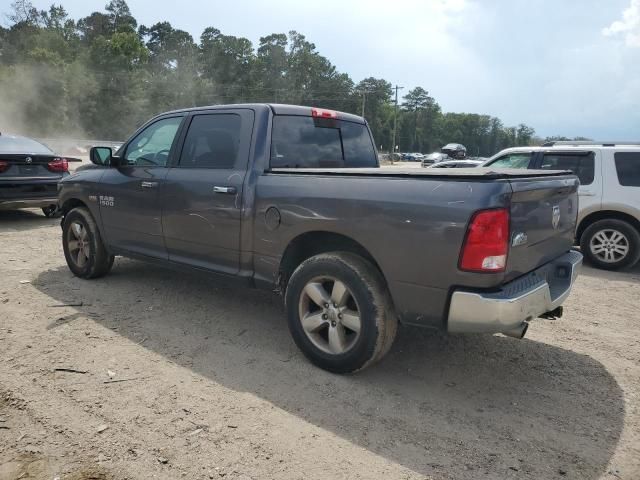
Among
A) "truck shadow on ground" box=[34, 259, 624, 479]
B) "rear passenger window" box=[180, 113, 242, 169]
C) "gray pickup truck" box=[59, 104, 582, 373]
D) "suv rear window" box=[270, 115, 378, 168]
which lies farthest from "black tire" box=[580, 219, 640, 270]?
"rear passenger window" box=[180, 113, 242, 169]

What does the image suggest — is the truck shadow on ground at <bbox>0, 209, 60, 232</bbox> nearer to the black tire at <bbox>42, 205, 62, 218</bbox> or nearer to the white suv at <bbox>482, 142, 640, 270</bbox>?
the black tire at <bbox>42, 205, 62, 218</bbox>

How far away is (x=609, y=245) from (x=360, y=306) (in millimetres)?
5583

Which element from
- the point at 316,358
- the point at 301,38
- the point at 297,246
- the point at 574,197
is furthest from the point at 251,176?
the point at 301,38

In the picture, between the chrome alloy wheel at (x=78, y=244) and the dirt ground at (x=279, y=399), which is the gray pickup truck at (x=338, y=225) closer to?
the dirt ground at (x=279, y=399)

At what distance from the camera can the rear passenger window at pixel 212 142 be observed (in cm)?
404

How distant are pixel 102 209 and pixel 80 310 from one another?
1.13 m

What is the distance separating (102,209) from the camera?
5129 mm

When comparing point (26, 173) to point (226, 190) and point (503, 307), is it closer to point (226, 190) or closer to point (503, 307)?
point (226, 190)

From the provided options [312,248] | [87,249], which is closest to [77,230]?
[87,249]

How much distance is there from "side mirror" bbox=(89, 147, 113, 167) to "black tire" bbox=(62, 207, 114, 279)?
0.62m

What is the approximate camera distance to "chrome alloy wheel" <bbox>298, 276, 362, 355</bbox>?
3.28 m

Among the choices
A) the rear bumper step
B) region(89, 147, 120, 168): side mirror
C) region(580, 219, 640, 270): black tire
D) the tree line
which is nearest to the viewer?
the rear bumper step

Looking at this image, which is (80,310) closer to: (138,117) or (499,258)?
(499,258)

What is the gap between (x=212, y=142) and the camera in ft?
13.8
